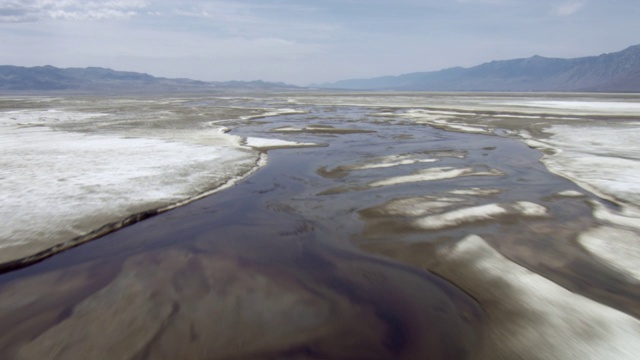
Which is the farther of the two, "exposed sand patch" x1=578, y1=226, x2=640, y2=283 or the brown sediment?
"exposed sand patch" x1=578, y1=226, x2=640, y2=283

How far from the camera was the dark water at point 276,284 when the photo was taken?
5375 mm

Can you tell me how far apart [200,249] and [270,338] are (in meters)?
3.56

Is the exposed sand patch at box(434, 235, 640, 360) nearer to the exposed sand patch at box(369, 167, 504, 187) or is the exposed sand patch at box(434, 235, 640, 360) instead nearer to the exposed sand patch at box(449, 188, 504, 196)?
the exposed sand patch at box(449, 188, 504, 196)

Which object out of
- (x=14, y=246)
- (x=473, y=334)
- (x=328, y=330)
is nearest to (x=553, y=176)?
(x=473, y=334)

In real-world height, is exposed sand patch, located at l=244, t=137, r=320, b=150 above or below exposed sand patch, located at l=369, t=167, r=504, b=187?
below

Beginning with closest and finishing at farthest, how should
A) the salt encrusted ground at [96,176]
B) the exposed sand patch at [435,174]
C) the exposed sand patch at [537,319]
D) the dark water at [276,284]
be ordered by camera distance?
the exposed sand patch at [537,319] → the dark water at [276,284] → the salt encrusted ground at [96,176] → the exposed sand patch at [435,174]

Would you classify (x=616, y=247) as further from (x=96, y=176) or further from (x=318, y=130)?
(x=318, y=130)

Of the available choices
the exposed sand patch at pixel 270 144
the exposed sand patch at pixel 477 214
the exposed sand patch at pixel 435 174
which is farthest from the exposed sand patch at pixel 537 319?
the exposed sand patch at pixel 270 144

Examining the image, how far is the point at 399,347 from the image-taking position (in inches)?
208

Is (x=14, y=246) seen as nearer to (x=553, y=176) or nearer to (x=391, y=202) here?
(x=391, y=202)

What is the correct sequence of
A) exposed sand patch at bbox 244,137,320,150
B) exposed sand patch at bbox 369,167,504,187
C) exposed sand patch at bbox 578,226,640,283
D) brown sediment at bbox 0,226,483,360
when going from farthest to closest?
exposed sand patch at bbox 244,137,320,150 → exposed sand patch at bbox 369,167,504,187 → exposed sand patch at bbox 578,226,640,283 → brown sediment at bbox 0,226,483,360

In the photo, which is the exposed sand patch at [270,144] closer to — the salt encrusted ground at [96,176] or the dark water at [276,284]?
the salt encrusted ground at [96,176]

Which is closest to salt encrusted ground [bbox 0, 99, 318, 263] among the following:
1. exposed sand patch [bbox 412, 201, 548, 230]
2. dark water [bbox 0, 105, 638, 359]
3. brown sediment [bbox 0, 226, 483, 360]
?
dark water [bbox 0, 105, 638, 359]

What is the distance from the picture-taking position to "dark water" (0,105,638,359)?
5375 mm
